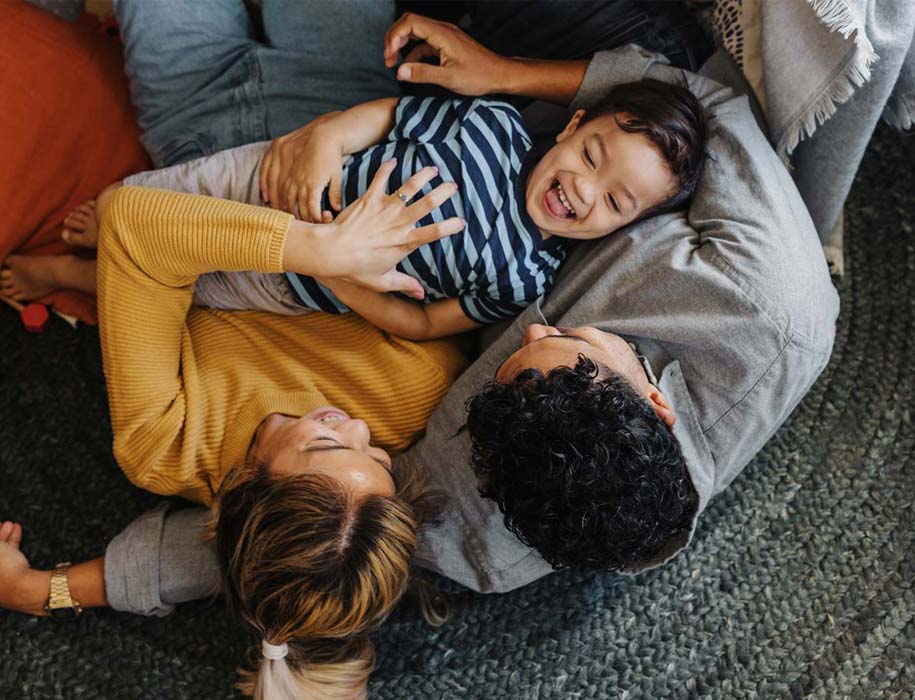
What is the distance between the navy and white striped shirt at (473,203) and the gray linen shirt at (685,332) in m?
0.05

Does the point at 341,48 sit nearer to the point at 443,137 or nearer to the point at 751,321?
the point at 443,137

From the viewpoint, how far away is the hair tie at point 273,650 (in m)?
0.98

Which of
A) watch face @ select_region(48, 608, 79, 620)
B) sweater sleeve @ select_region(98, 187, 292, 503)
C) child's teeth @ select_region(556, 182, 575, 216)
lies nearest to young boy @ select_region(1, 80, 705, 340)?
child's teeth @ select_region(556, 182, 575, 216)

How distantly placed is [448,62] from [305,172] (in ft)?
0.83

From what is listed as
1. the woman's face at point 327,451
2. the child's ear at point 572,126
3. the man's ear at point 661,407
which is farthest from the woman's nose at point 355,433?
the child's ear at point 572,126

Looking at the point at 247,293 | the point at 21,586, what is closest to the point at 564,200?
the point at 247,293

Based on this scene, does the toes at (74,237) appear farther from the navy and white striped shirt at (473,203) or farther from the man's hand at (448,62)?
the man's hand at (448,62)

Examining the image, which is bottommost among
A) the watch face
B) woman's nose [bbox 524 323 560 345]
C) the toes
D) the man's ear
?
the watch face

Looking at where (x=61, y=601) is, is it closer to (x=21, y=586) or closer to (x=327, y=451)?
(x=21, y=586)

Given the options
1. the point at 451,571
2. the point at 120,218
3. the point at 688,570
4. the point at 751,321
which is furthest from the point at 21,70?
the point at 688,570

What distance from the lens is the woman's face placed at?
0.97 m

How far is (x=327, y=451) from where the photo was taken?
0.98 m

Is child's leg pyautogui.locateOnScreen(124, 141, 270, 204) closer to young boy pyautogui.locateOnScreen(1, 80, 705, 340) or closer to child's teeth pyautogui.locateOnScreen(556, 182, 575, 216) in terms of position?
young boy pyautogui.locateOnScreen(1, 80, 705, 340)

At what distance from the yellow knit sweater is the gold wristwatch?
0.53ft
